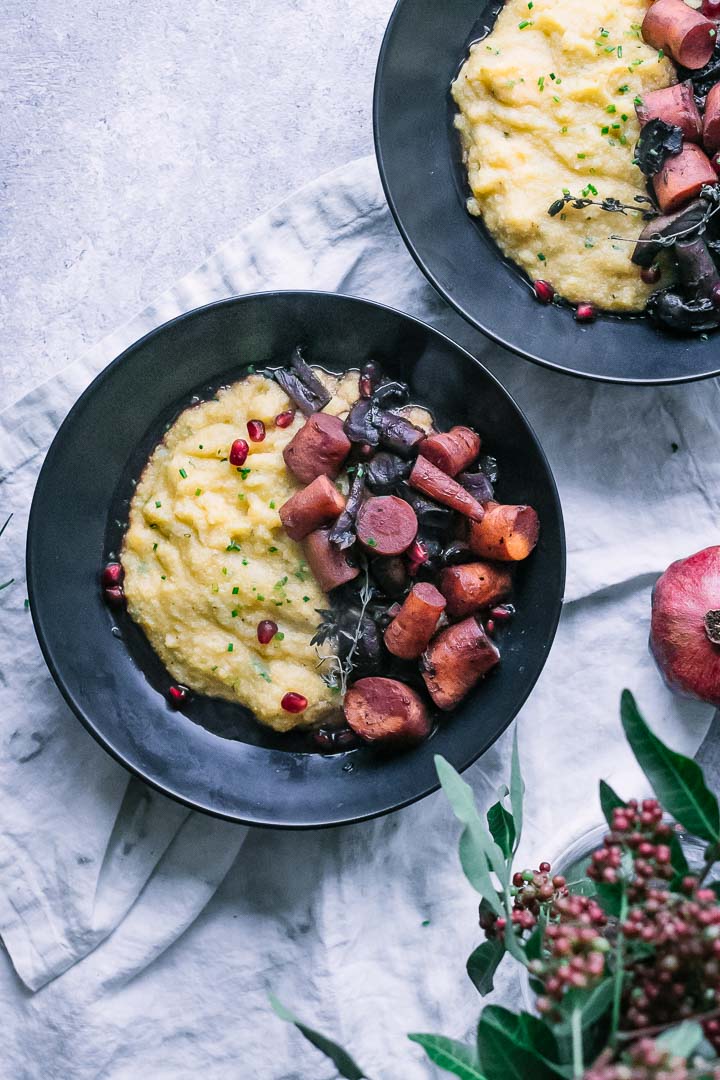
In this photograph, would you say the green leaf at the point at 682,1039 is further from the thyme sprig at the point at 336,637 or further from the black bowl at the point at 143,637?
the thyme sprig at the point at 336,637

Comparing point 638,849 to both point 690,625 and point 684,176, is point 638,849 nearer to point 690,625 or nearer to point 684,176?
point 690,625

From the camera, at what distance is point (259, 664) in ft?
11.8

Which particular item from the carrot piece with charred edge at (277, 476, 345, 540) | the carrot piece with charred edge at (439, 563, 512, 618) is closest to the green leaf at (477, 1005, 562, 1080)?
the carrot piece with charred edge at (439, 563, 512, 618)

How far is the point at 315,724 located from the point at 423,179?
198 cm

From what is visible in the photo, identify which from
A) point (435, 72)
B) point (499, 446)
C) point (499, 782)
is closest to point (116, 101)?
point (435, 72)

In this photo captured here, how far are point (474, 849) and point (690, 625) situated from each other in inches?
62.6

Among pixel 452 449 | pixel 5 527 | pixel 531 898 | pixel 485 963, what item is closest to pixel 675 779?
pixel 531 898

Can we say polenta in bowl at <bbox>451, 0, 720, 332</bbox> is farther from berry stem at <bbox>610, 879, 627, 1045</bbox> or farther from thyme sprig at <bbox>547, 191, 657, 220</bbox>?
berry stem at <bbox>610, 879, 627, 1045</bbox>

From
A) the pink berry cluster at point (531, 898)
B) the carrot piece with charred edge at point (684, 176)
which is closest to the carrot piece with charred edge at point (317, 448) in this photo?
the carrot piece with charred edge at point (684, 176)

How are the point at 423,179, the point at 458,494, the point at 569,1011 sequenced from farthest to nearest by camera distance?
the point at 423,179 → the point at 458,494 → the point at 569,1011

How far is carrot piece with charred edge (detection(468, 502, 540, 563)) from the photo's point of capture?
3.47 meters

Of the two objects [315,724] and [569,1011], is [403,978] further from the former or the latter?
[569,1011]

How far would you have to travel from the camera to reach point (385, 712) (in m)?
3.48

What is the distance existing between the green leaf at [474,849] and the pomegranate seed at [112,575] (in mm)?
1703
